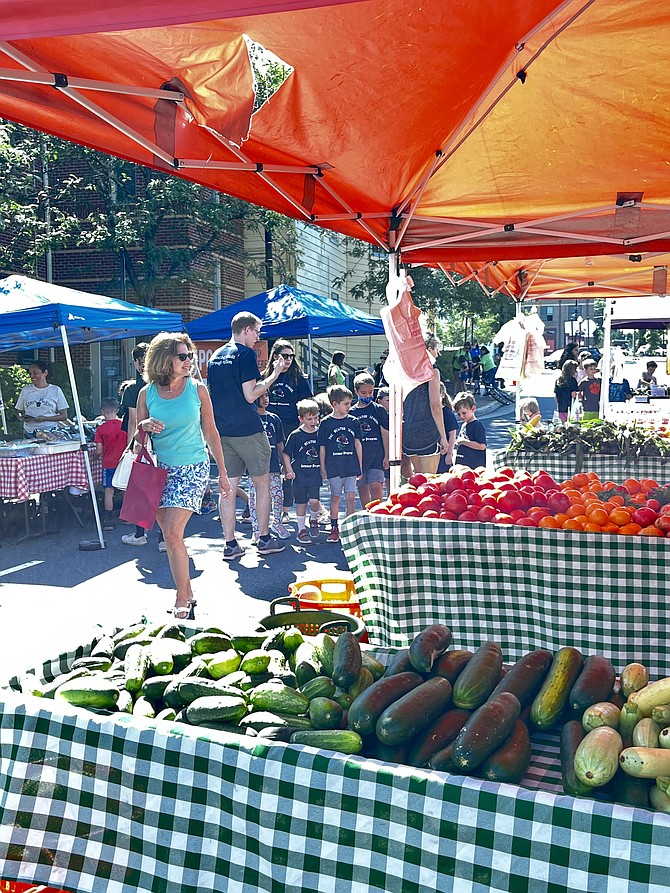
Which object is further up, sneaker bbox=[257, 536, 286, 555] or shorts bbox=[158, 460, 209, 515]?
shorts bbox=[158, 460, 209, 515]

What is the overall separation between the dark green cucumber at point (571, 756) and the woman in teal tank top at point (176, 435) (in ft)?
13.8

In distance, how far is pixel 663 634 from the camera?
173 inches

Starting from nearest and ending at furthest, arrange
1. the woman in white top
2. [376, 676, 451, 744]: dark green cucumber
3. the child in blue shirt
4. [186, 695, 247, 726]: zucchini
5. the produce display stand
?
the produce display stand → [376, 676, 451, 744]: dark green cucumber → [186, 695, 247, 726]: zucchini → the child in blue shirt → the woman in white top

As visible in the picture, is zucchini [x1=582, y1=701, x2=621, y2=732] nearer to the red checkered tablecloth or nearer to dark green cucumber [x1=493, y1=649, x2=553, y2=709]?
dark green cucumber [x1=493, y1=649, x2=553, y2=709]

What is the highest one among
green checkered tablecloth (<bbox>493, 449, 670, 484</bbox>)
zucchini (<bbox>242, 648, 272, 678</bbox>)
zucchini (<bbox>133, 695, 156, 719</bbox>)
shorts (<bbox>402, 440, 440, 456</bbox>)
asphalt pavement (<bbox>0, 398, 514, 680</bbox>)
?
shorts (<bbox>402, 440, 440, 456</bbox>)

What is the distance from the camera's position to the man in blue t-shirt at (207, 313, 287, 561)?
828cm

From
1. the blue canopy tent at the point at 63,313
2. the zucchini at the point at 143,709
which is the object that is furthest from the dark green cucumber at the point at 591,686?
the blue canopy tent at the point at 63,313

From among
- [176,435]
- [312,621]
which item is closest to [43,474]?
[176,435]

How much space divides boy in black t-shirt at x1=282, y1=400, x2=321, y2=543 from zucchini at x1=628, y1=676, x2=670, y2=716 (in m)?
7.40

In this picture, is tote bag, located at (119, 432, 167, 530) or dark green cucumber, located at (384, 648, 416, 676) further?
tote bag, located at (119, 432, 167, 530)

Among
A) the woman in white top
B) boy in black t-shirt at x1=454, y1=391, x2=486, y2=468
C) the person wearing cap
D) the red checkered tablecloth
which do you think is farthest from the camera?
the person wearing cap

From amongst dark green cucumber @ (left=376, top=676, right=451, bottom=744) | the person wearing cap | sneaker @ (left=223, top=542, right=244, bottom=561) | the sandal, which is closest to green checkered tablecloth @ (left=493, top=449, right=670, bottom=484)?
sneaker @ (left=223, top=542, right=244, bottom=561)

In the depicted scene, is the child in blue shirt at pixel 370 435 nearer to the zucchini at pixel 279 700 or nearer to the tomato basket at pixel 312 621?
the tomato basket at pixel 312 621

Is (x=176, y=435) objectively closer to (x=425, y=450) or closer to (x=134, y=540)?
(x=425, y=450)
